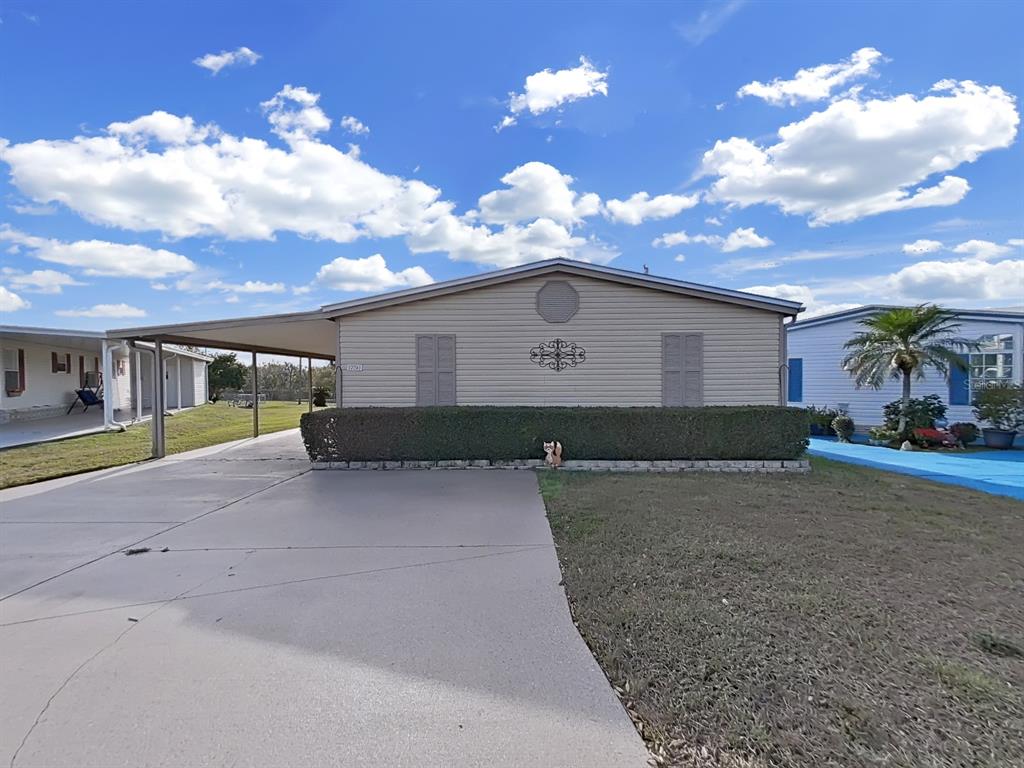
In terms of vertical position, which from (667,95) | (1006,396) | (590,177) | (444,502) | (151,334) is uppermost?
(667,95)

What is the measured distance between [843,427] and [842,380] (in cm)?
178

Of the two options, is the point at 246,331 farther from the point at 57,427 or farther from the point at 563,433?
the point at 57,427

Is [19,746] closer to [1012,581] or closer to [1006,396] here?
[1012,581]

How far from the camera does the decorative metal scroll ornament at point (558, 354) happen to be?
980 cm

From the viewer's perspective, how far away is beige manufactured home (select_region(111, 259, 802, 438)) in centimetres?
973

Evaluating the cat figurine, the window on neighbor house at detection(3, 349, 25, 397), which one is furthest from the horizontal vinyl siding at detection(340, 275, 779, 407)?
the window on neighbor house at detection(3, 349, 25, 397)

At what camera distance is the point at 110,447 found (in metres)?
11.8

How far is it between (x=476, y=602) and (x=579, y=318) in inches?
275

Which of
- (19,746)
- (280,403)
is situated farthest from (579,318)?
(280,403)

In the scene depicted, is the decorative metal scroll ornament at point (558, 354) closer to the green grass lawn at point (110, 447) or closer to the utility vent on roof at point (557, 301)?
the utility vent on roof at point (557, 301)

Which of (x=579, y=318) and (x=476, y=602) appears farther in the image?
(x=579, y=318)

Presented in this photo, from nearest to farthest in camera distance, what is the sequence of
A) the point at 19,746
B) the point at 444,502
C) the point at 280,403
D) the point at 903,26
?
the point at 19,746
the point at 444,502
the point at 903,26
the point at 280,403

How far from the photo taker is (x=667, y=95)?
10562mm

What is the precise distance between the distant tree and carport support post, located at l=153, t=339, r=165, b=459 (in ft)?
65.5
